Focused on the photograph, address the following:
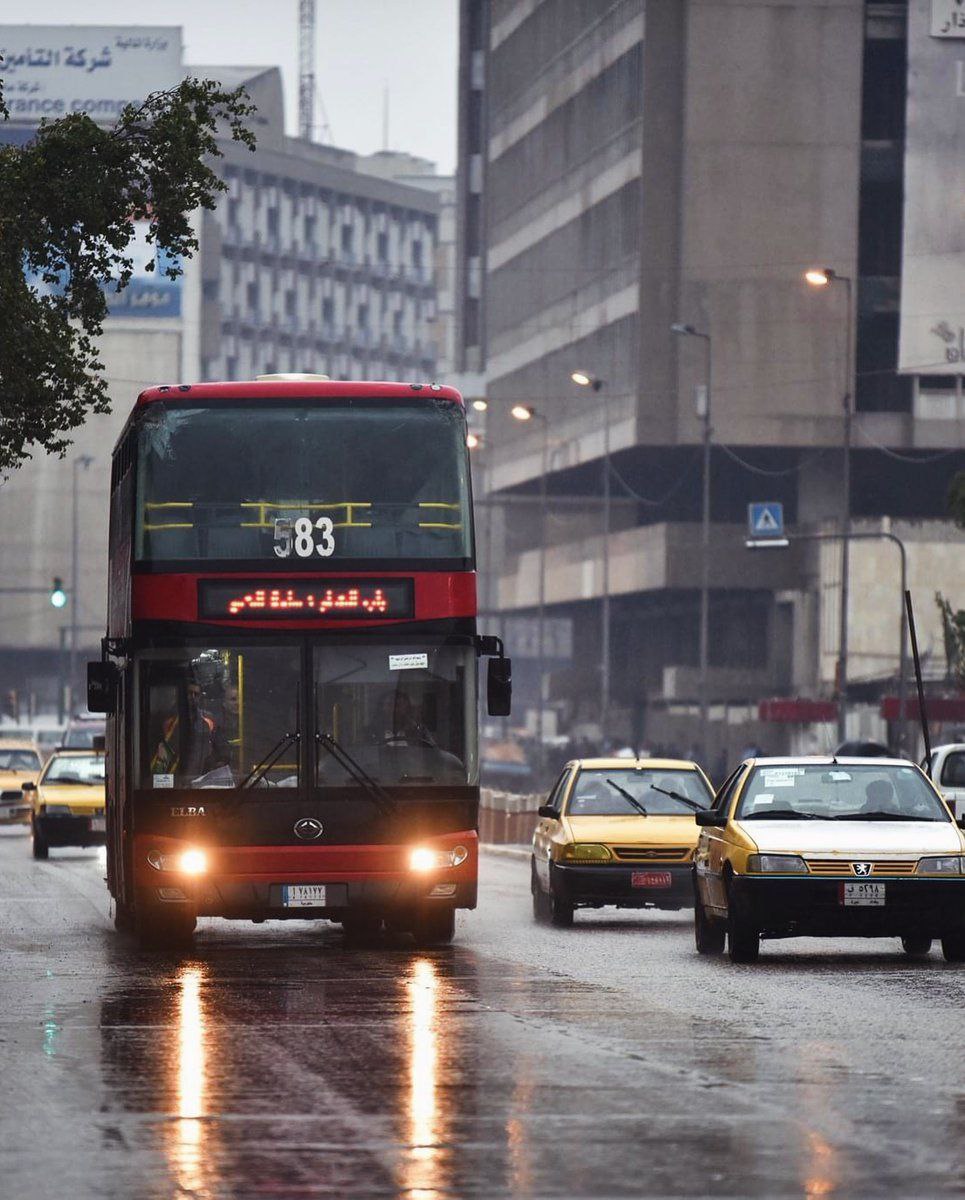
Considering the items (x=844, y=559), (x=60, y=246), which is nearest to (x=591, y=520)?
(x=844, y=559)

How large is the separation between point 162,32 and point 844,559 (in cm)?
9952

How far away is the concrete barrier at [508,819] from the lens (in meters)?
53.1

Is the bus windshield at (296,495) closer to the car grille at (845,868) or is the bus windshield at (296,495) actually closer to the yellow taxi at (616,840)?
the car grille at (845,868)

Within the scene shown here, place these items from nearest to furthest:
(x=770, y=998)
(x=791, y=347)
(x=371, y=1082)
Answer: (x=371, y=1082), (x=770, y=998), (x=791, y=347)

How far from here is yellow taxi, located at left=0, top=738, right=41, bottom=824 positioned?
172 ft

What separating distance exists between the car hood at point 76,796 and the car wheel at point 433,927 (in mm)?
19862

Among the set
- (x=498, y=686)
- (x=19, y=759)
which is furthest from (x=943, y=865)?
(x=19, y=759)

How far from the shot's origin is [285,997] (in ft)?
55.6

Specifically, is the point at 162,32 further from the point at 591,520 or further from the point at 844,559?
the point at 844,559

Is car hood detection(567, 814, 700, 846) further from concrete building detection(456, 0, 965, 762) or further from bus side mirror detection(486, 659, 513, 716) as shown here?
concrete building detection(456, 0, 965, 762)

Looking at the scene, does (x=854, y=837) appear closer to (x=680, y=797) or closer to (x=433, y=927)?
(x=433, y=927)

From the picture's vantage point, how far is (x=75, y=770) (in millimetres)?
42969

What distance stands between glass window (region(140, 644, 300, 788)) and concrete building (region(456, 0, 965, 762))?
58.4m

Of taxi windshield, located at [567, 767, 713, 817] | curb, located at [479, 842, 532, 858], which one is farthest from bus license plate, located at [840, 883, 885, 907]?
curb, located at [479, 842, 532, 858]
